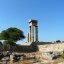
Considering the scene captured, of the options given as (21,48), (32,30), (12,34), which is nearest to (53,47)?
(21,48)

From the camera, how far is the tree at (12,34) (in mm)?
54138

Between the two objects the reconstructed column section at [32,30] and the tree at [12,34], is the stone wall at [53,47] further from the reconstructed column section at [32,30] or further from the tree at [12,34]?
the tree at [12,34]

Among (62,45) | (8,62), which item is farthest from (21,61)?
(62,45)

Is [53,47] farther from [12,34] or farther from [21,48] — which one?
[12,34]

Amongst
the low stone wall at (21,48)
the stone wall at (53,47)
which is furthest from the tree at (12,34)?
the stone wall at (53,47)

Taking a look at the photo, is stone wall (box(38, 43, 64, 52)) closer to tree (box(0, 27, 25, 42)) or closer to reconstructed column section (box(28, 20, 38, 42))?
reconstructed column section (box(28, 20, 38, 42))

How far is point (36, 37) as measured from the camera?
5072 cm

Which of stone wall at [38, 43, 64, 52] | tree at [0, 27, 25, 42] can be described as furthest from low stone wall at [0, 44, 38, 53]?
tree at [0, 27, 25, 42]

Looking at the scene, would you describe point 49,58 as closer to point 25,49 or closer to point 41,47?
point 41,47

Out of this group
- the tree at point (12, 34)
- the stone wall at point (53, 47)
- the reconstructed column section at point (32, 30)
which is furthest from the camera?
the tree at point (12, 34)

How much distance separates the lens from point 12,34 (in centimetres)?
5384

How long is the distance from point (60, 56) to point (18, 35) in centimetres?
2739

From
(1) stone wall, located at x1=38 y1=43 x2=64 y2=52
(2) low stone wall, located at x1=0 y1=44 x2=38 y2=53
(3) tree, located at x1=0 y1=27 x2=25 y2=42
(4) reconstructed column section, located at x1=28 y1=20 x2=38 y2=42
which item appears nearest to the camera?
(1) stone wall, located at x1=38 y1=43 x2=64 y2=52

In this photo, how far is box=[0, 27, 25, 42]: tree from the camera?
54.1 m
